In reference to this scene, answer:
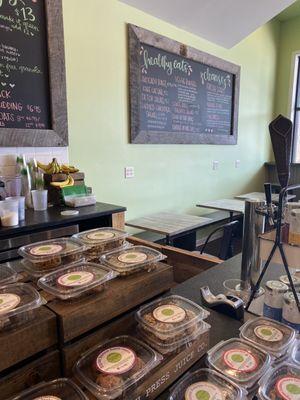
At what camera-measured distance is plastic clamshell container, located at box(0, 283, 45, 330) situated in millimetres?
549

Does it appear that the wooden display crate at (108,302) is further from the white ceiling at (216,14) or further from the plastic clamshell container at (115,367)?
the white ceiling at (216,14)

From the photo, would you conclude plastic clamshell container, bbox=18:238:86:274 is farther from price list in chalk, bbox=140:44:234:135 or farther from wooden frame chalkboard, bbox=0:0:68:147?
price list in chalk, bbox=140:44:234:135

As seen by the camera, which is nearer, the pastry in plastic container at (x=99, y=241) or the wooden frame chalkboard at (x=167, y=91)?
the pastry in plastic container at (x=99, y=241)

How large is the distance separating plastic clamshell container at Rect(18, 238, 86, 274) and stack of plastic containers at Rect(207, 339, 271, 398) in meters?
0.41

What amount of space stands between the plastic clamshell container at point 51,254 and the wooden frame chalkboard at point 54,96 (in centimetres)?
Answer: 149

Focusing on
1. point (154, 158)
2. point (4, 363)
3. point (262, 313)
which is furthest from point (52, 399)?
point (154, 158)

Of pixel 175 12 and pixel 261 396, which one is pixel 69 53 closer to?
pixel 175 12

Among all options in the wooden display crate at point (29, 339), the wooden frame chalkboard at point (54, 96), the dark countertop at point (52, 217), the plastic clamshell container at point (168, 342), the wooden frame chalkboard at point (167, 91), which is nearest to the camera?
the wooden display crate at point (29, 339)

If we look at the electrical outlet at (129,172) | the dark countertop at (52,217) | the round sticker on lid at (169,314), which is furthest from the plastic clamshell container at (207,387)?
the electrical outlet at (129,172)

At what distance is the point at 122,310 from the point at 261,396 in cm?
31

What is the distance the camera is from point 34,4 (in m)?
2.09

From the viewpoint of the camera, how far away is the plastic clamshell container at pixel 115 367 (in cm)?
53

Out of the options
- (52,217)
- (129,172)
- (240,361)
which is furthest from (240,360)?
(129,172)

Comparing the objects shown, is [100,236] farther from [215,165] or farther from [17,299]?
[215,165]
